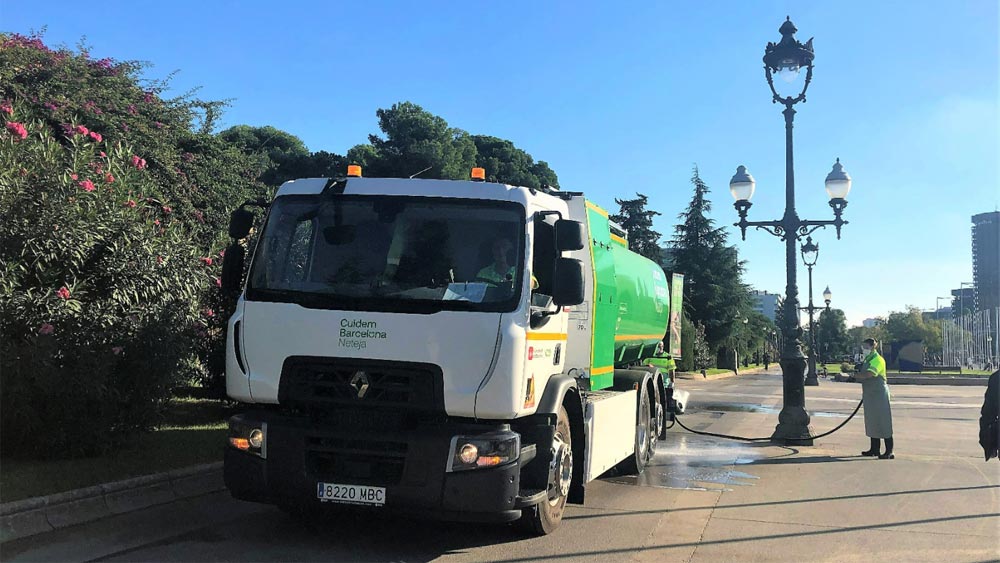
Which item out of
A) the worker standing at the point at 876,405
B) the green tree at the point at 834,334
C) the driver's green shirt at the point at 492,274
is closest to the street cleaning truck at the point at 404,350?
the driver's green shirt at the point at 492,274

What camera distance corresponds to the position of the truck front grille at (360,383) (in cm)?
520

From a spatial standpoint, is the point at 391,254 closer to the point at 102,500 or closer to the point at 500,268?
the point at 500,268

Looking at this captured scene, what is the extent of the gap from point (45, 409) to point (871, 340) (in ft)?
36.5

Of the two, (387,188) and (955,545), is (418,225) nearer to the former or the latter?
(387,188)

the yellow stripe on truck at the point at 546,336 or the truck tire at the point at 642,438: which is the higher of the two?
the yellow stripe on truck at the point at 546,336

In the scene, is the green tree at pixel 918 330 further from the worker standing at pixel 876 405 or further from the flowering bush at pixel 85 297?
the flowering bush at pixel 85 297

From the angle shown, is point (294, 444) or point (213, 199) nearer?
point (294, 444)

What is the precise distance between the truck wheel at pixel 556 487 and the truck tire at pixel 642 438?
2848 millimetres

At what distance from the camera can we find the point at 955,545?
6105 mm

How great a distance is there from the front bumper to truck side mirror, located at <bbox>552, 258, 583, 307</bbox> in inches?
43.4

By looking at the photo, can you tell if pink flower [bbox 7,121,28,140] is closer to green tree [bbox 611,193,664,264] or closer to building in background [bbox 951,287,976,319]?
green tree [bbox 611,193,664,264]

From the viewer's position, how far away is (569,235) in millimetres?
5664

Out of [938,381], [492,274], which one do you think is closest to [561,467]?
[492,274]

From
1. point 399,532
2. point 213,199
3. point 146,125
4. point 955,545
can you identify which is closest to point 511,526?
point 399,532
